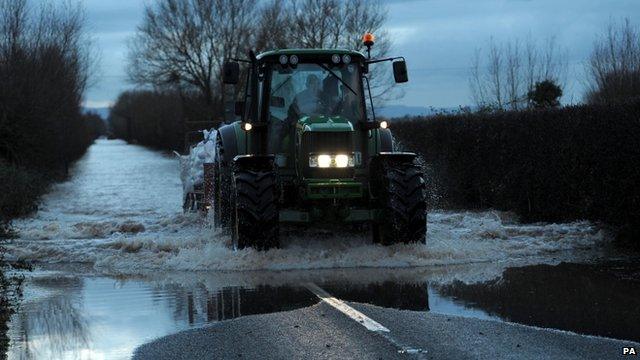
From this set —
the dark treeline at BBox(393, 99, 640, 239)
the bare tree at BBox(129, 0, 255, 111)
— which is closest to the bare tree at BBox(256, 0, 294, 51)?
the bare tree at BBox(129, 0, 255, 111)

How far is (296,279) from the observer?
1041cm

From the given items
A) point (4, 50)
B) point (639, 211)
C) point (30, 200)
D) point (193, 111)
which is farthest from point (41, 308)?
point (193, 111)

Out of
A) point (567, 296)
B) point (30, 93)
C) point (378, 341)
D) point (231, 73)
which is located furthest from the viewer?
point (30, 93)

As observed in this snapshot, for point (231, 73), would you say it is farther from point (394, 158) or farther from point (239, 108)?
point (394, 158)

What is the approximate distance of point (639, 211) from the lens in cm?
1258

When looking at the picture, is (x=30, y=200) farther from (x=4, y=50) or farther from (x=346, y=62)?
(x=346, y=62)

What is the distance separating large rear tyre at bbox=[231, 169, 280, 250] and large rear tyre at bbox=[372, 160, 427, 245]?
1376 millimetres

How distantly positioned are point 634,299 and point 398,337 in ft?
9.16

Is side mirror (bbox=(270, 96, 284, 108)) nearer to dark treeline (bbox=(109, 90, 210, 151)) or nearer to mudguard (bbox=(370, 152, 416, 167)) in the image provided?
mudguard (bbox=(370, 152, 416, 167))

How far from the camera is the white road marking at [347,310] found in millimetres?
7584

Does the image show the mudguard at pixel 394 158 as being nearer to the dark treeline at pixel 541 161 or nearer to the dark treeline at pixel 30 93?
the dark treeline at pixel 541 161

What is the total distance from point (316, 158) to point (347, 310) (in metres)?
3.57

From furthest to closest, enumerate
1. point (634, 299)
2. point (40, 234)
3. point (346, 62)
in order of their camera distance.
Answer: point (40, 234)
point (346, 62)
point (634, 299)

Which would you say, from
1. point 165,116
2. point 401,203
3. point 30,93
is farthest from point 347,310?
point 165,116
